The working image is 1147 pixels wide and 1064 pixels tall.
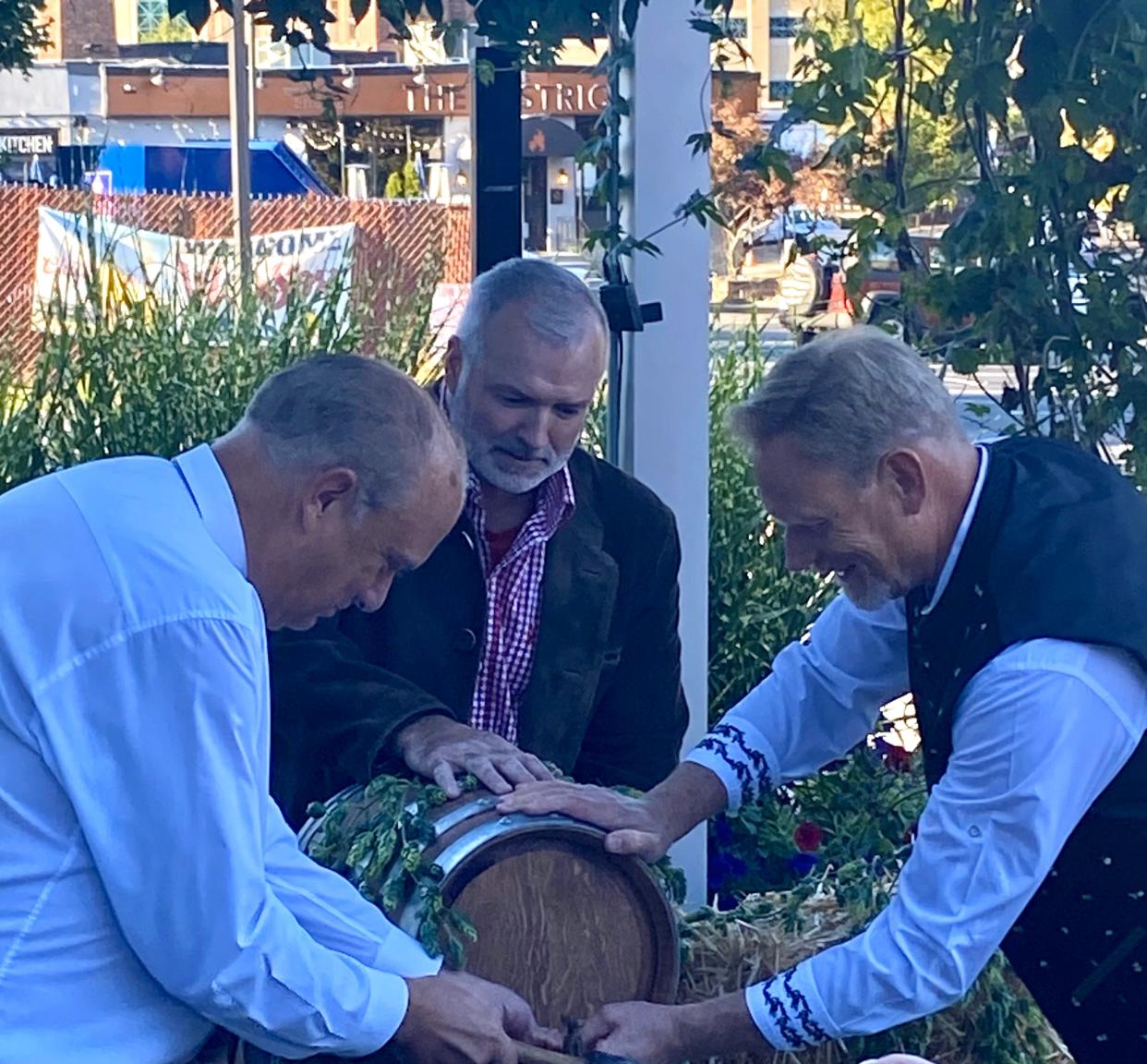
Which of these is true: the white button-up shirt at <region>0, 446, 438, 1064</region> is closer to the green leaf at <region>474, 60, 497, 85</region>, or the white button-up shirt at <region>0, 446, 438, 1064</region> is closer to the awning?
the green leaf at <region>474, 60, 497, 85</region>

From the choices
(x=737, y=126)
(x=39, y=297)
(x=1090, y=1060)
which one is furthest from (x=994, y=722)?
(x=39, y=297)

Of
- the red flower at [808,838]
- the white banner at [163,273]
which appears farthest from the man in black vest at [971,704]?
the white banner at [163,273]

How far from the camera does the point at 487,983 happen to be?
227cm

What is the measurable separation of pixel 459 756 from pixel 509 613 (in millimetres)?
577

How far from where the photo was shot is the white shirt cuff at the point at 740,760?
262 centimetres

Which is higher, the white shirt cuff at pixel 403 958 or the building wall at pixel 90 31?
the building wall at pixel 90 31

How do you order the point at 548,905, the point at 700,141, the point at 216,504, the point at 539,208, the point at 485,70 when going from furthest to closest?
the point at 539,208 < the point at 700,141 < the point at 485,70 < the point at 548,905 < the point at 216,504

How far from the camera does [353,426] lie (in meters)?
1.98

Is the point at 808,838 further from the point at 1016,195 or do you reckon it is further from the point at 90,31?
the point at 90,31

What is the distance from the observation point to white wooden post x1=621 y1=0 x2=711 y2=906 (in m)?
3.54

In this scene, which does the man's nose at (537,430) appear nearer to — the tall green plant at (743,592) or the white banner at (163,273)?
the tall green plant at (743,592)

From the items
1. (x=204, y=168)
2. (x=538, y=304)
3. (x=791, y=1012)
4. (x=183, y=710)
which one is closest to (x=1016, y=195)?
(x=538, y=304)

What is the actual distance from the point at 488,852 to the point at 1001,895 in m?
0.63

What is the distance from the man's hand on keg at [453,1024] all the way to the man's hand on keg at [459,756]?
0.26 meters
